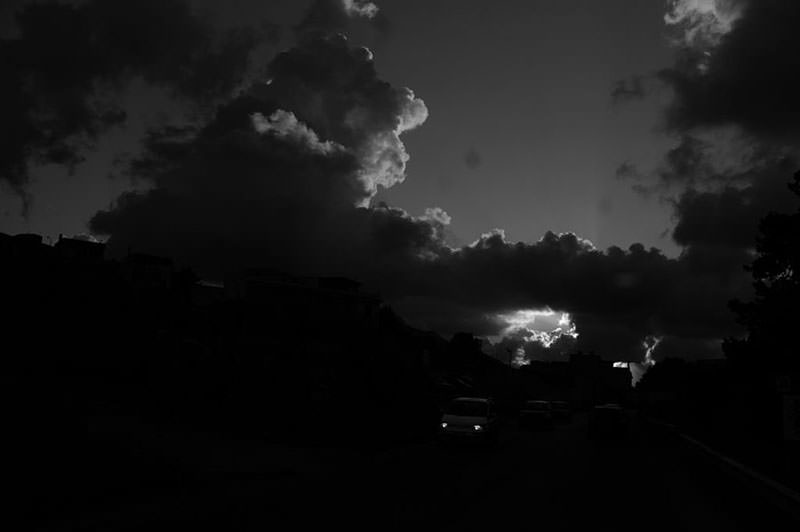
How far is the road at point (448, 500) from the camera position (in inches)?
432

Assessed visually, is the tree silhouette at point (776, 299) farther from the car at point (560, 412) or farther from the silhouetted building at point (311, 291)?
the silhouetted building at point (311, 291)

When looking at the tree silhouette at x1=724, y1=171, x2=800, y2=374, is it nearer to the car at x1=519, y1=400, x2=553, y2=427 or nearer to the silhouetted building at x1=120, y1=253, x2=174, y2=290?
the car at x1=519, y1=400, x2=553, y2=427

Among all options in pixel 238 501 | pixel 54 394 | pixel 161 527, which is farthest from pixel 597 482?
pixel 54 394

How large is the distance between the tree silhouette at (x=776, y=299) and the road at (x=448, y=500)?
2069 centimetres

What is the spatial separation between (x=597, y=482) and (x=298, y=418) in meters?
12.4

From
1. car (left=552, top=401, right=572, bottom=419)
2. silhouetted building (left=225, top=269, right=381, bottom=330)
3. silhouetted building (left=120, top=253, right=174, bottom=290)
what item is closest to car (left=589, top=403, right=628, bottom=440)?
car (left=552, top=401, right=572, bottom=419)

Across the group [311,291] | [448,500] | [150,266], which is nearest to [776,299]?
[448,500]

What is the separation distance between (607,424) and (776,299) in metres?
12.2

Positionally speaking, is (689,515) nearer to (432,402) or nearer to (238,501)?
(238,501)

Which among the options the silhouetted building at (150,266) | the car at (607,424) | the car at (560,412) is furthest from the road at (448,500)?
the silhouetted building at (150,266)

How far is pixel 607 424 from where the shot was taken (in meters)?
38.3

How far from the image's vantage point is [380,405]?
33.6 metres

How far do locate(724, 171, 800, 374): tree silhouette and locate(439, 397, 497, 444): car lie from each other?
20502 millimetres

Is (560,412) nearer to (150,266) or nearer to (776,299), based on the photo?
(776,299)
